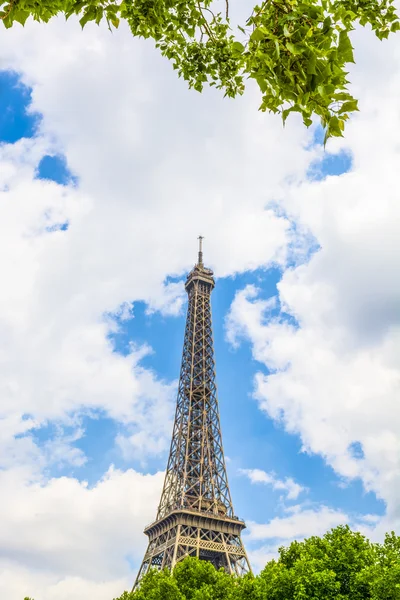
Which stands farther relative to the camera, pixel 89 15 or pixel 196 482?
pixel 196 482

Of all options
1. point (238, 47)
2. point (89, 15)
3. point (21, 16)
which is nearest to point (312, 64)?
point (238, 47)

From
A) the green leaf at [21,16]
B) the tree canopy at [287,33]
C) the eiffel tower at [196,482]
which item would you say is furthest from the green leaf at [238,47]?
the eiffel tower at [196,482]

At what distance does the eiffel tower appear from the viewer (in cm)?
5134

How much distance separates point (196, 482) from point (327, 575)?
126ft

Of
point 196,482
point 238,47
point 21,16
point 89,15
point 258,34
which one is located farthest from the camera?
point 196,482

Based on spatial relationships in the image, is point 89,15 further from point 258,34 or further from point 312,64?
point 312,64

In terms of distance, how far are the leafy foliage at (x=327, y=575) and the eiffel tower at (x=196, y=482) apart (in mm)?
22034

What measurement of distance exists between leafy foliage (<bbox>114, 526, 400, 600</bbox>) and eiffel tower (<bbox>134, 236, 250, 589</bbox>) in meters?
22.0

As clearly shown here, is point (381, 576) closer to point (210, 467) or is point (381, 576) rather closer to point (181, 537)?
point (181, 537)

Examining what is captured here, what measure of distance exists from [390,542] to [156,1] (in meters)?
23.4

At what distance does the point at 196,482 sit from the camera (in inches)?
2265

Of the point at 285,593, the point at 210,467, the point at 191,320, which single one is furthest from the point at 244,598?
the point at 191,320

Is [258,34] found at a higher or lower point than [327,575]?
higher

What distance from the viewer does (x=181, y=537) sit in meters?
50.1
